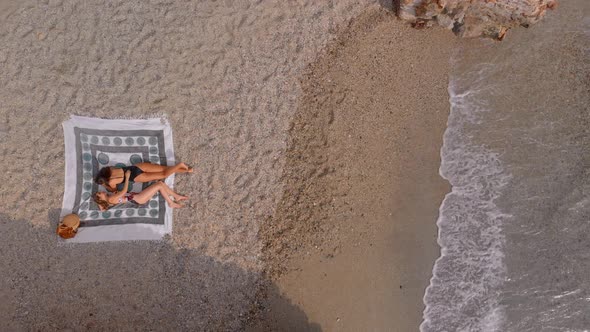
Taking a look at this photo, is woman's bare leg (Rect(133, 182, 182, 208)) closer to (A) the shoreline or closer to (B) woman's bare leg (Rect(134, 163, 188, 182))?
(B) woman's bare leg (Rect(134, 163, 188, 182))

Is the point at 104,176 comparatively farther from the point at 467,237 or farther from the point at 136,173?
the point at 467,237

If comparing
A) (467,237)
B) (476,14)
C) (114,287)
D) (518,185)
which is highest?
(476,14)

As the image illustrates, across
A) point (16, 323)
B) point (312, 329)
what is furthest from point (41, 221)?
point (312, 329)

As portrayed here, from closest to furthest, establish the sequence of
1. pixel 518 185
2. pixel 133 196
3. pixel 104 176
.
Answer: pixel 104 176 < pixel 133 196 < pixel 518 185

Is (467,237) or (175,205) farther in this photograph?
(467,237)

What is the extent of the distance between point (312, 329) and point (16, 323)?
295 cm

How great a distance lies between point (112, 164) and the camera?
Answer: 4.31 m

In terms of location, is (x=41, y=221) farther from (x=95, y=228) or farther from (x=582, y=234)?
(x=582, y=234)

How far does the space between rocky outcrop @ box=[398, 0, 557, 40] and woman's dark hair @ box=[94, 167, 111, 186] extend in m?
3.52

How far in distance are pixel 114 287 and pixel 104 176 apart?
1.13 m

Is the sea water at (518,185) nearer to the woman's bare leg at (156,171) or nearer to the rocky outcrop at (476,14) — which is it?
the rocky outcrop at (476,14)

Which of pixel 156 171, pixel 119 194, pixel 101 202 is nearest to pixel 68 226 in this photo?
pixel 101 202

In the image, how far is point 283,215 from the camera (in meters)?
4.40

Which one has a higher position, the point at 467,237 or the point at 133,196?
the point at 133,196
